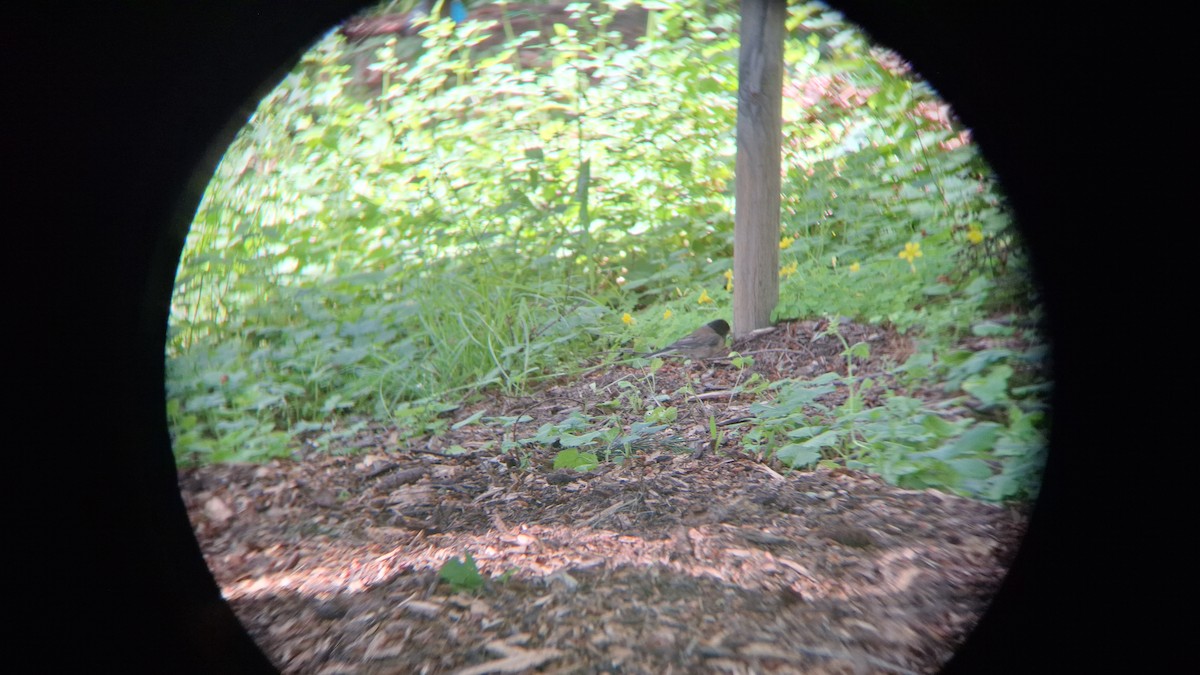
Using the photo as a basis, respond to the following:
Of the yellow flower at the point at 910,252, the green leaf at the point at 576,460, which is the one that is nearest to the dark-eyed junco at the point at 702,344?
the green leaf at the point at 576,460

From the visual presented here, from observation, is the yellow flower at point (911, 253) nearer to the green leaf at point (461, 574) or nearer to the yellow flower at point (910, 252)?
the yellow flower at point (910, 252)

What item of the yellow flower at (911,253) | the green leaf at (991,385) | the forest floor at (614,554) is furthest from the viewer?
the yellow flower at (911,253)

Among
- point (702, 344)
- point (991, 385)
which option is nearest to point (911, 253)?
point (991, 385)

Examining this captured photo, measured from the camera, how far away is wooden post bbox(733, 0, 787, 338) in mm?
1628

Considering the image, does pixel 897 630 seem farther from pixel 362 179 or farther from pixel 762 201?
pixel 362 179

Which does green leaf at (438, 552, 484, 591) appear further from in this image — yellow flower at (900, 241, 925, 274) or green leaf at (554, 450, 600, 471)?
yellow flower at (900, 241, 925, 274)

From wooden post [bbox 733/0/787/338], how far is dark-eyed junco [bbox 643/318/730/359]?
39 millimetres

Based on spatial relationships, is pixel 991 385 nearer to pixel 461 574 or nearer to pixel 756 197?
pixel 756 197

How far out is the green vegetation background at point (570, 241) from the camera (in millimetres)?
1293

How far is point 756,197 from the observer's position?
1.70m

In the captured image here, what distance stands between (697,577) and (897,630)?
33 cm

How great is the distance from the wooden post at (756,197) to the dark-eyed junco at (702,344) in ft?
0.13

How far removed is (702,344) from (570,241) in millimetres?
586

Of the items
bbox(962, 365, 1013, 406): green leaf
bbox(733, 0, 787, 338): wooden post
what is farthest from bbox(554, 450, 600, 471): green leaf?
bbox(962, 365, 1013, 406): green leaf
